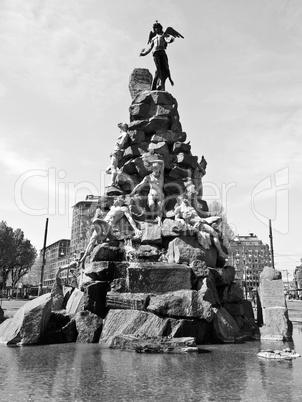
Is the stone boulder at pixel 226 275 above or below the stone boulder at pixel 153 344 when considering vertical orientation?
above

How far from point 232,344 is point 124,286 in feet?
10.9

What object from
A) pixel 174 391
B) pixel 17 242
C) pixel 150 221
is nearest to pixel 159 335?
pixel 174 391

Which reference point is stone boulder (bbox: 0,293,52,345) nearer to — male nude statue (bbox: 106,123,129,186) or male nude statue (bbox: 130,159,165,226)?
male nude statue (bbox: 130,159,165,226)

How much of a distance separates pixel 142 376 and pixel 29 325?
4.65m

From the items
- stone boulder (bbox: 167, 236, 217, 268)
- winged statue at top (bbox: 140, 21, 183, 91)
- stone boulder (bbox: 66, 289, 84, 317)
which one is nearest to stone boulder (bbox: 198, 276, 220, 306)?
stone boulder (bbox: 167, 236, 217, 268)

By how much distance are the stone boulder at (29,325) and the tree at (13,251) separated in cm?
4282

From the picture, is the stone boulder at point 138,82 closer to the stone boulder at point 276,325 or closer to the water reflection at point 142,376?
the stone boulder at point 276,325

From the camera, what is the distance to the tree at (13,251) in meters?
50.1

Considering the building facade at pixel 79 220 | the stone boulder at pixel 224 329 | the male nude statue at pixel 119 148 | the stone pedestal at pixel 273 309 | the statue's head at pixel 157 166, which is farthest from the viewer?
the building facade at pixel 79 220

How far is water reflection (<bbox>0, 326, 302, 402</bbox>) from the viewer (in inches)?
199

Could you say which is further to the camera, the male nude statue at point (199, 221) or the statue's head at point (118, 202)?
the statue's head at point (118, 202)

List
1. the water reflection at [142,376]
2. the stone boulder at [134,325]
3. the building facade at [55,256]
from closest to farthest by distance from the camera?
1. the water reflection at [142,376]
2. the stone boulder at [134,325]
3. the building facade at [55,256]

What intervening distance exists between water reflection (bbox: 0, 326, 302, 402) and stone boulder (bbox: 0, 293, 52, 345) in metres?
0.74

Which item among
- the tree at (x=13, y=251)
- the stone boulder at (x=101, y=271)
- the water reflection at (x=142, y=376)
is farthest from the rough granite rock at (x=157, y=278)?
the tree at (x=13, y=251)
